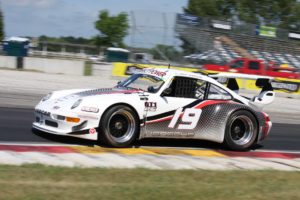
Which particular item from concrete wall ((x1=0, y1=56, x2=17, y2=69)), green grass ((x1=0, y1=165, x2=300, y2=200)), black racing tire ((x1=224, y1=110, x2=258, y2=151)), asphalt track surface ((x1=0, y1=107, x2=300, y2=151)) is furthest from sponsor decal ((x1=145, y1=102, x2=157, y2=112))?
concrete wall ((x1=0, y1=56, x2=17, y2=69))

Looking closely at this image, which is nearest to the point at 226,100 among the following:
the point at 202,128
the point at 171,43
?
the point at 202,128

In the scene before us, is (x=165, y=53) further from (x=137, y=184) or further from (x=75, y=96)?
(x=137, y=184)

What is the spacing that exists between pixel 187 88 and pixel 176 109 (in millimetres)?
474

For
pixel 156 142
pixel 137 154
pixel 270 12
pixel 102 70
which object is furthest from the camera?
pixel 270 12

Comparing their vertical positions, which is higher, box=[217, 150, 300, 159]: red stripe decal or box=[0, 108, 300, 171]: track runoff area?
box=[0, 108, 300, 171]: track runoff area

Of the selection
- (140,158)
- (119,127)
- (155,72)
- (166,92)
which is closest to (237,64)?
(155,72)

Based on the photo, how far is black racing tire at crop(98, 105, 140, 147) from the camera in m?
8.31

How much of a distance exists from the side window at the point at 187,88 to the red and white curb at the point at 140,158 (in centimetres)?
95

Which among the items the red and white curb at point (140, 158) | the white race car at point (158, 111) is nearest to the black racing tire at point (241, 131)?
the white race car at point (158, 111)

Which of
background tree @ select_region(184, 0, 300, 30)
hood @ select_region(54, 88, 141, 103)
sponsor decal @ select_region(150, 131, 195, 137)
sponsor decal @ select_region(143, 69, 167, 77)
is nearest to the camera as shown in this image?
hood @ select_region(54, 88, 141, 103)

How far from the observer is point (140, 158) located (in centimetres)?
770

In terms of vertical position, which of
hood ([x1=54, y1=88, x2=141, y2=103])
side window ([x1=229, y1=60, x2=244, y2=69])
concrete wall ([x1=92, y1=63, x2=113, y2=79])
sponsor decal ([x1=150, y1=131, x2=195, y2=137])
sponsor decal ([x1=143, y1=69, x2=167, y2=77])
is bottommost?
sponsor decal ([x1=150, y1=131, x2=195, y2=137])

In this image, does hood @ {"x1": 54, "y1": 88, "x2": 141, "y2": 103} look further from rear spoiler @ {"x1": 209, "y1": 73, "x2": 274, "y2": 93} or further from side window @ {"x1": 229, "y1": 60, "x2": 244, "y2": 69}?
side window @ {"x1": 229, "y1": 60, "x2": 244, "y2": 69}

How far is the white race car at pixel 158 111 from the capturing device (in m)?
8.27
